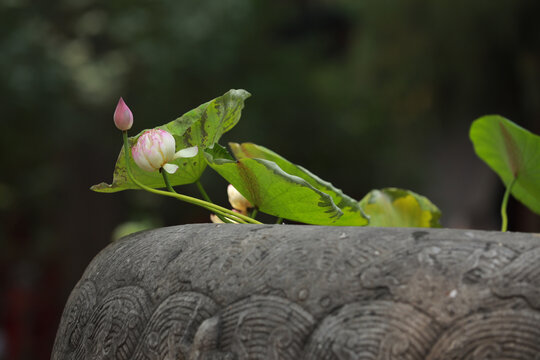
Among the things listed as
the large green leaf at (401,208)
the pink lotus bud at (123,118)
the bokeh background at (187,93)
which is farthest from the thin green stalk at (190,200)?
the bokeh background at (187,93)

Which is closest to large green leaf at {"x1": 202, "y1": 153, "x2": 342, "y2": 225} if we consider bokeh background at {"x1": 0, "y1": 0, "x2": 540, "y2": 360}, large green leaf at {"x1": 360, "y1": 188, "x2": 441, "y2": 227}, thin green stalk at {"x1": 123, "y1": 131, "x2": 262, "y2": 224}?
thin green stalk at {"x1": 123, "y1": 131, "x2": 262, "y2": 224}

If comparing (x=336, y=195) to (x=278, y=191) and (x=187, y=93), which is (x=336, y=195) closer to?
(x=278, y=191)

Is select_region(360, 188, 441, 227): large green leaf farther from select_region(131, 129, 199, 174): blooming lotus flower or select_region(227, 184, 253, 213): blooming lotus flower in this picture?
select_region(131, 129, 199, 174): blooming lotus flower

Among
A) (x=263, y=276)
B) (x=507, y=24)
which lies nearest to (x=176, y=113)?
(x=507, y=24)

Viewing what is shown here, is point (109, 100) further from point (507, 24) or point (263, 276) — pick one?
point (263, 276)

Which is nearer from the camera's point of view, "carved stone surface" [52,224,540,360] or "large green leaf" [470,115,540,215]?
"carved stone surface" [52,224,540,360]

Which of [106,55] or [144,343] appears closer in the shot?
[144,343]
